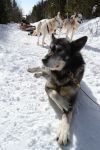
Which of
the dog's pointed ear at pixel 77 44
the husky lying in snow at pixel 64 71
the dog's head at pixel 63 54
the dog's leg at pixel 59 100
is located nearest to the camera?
the dog's leg at pixel 59 100

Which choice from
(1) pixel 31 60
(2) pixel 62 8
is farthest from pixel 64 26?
(2) pixel 62 8

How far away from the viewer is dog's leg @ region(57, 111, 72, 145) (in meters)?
3.55

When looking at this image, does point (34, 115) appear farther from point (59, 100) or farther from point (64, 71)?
point (64, 71)

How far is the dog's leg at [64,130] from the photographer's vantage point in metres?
3.55

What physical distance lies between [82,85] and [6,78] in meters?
1.55

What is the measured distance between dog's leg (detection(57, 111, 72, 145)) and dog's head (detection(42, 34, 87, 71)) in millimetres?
872

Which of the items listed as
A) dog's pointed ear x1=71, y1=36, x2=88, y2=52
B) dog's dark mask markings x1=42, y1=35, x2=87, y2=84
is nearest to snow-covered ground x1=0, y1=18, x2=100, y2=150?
dog's dark mask markings x1=42, y1=35, x2=87, y2=84

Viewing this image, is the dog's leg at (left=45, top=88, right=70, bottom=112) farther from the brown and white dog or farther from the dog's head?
the brown and white dog

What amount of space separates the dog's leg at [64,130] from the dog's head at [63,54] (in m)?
0.87

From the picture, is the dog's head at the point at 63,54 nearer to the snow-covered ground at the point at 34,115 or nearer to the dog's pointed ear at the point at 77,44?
the dog's pointed ear at the point at 77,44

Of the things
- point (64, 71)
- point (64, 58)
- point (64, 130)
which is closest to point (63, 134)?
point (64, 130)

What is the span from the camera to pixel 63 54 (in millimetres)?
4664

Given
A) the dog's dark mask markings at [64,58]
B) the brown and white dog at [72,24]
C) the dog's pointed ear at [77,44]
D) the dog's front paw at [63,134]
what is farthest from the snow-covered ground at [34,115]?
the brown and white dog at [72,24]

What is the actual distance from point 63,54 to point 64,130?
1417 mm
